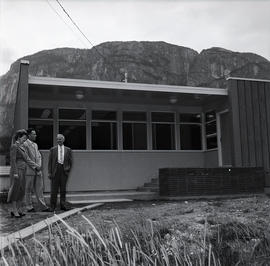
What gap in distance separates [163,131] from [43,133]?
3.93 meters

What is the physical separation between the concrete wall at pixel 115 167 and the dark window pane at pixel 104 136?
0.76 feet

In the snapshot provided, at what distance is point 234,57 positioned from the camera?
74.6m

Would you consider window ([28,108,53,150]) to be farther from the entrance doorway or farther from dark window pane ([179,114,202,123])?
the entrance doorway

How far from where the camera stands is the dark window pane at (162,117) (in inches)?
621

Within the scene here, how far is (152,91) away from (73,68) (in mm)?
43798

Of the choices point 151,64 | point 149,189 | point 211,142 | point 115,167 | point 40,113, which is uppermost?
point 151,64

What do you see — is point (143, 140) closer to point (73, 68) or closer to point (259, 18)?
point (259, 18)

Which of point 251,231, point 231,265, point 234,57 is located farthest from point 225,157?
point 234,57

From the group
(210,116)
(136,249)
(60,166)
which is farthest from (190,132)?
(136,249)

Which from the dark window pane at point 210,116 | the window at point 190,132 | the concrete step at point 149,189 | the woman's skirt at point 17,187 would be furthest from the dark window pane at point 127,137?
the woman's skirt at point 17,187

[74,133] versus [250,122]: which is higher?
[250,122]

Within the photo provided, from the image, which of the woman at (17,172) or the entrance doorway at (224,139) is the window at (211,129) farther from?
the woman at (17,172)

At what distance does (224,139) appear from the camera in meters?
15.6

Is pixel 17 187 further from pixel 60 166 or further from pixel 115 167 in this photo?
pixel 115 167
